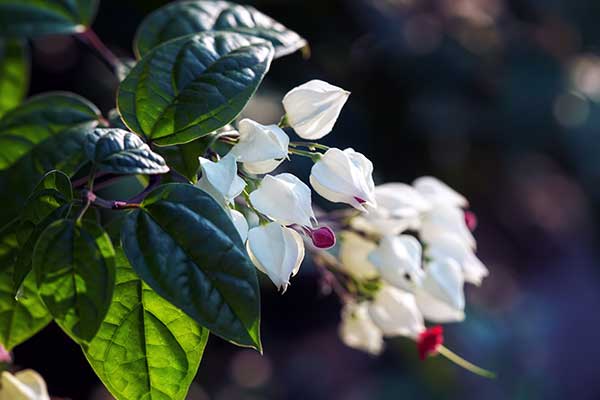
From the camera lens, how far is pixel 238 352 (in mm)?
1821

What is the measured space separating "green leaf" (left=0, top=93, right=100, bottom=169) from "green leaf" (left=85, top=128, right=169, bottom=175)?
204 millimetres

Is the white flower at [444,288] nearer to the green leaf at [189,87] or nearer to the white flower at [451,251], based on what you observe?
the white flower at [451,251]

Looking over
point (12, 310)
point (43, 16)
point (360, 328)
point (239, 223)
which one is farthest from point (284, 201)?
point (43, 16)

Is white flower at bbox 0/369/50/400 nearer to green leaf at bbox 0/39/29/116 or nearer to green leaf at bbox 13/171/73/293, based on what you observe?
green leaf at bbox 13/171/73/293

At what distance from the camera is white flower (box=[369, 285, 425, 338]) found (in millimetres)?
786

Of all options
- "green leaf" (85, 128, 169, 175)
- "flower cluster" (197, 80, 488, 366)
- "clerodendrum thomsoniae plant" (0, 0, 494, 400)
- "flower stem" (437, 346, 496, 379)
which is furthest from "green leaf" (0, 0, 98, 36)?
"flower stem" (437, 346, 496, 379)

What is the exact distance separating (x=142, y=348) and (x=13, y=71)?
63 centimetres

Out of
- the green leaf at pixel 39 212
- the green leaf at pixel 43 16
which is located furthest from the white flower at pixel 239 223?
the green leaf at pixel 43 16

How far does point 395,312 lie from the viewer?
789mm

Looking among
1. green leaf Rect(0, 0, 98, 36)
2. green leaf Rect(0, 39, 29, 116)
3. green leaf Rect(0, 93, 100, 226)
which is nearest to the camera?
green leaf Rect(0, 93, 100, 226)

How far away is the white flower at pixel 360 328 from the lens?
861 millimetres

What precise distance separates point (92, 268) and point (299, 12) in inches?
44.5

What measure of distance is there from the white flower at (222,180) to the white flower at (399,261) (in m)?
0.23

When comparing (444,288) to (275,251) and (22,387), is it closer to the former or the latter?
(275,251)
